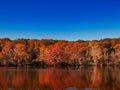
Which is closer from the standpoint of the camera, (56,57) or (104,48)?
(56,57)

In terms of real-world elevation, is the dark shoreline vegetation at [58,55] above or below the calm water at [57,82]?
above

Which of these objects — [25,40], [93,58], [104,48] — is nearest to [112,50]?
[104,48]

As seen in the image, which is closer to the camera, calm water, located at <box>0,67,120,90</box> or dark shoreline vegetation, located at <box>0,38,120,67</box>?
calm water, located at <box>0,67,120,90</box>

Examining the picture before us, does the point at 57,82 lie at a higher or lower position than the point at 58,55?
lower

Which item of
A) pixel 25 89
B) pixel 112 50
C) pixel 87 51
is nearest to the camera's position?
pixel 25 89

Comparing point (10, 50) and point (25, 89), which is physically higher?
point (10, 50)

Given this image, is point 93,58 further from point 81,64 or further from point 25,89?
point 25,89

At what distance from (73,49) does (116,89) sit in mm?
47631

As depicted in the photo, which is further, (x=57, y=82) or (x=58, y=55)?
(x=58, y=55)

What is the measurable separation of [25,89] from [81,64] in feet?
159

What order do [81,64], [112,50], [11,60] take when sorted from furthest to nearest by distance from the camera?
[112,50]
[81,64]
[11,60]

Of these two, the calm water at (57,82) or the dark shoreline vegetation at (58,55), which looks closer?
the calm water at (57,82)

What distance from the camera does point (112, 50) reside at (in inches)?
3135

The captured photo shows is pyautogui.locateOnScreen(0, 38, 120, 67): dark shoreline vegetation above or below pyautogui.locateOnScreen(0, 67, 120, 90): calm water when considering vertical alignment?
above
